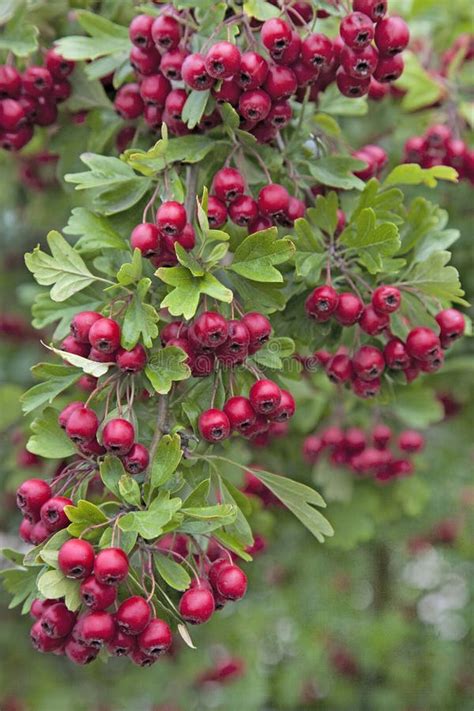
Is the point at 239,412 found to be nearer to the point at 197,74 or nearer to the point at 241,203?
the point at 241,203

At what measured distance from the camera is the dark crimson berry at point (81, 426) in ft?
5.00

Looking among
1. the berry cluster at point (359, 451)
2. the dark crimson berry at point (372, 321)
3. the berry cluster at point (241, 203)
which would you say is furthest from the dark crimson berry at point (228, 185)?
the berry cluster at point (359, 451)

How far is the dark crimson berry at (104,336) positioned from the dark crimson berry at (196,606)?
415 millimetres

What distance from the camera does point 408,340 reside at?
180cm

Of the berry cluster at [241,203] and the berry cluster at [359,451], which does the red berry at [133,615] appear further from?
the berry cluster at [359,451]

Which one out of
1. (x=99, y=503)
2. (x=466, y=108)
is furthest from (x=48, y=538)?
(x=466, y=108)

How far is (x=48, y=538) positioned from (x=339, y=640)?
364cm

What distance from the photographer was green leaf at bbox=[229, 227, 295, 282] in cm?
159

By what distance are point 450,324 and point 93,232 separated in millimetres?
709

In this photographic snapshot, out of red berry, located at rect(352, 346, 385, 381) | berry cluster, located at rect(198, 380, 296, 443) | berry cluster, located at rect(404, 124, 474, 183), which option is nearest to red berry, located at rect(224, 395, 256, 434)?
berry cluster, located at rect(198, 380, 296, 443)

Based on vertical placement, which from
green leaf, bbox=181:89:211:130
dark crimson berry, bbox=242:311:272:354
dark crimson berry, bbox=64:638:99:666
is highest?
green leaf, bbox=181:89:211:130

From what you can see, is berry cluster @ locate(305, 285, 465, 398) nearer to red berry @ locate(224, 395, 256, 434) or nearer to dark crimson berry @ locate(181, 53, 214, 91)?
red berry @ locate(224, 395, 256, 434)

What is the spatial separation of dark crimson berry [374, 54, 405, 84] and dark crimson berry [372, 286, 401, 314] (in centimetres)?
42

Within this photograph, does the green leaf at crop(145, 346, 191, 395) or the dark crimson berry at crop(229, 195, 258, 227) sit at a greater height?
the dark crimson berry at crop(229, 195, 258, 227)
